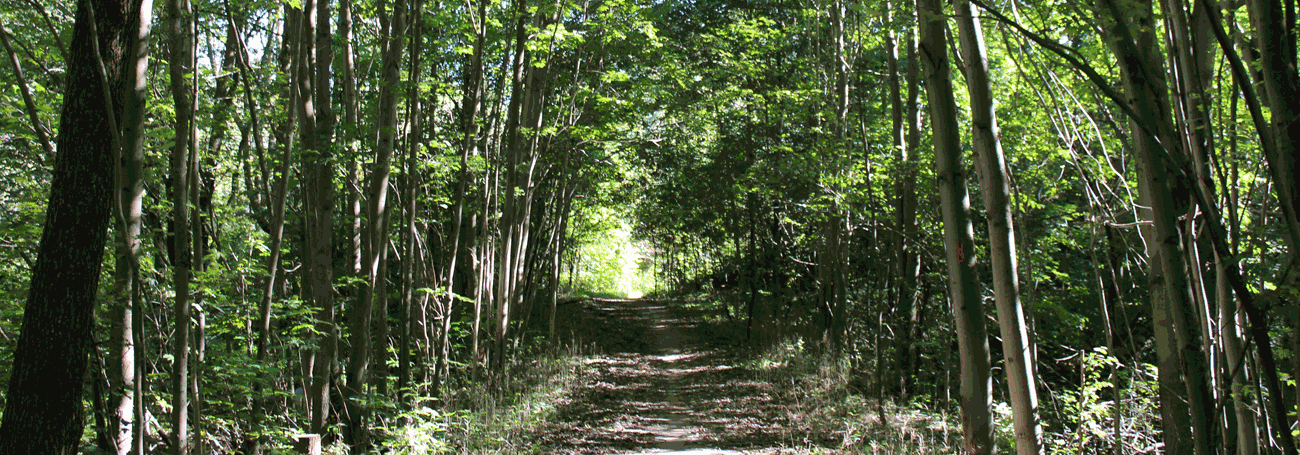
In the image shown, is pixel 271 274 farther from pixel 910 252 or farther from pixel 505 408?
pixel 910 252

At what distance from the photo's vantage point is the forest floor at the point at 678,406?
7.14m

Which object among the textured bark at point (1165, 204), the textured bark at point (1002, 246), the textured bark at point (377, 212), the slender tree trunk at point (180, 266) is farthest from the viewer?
the textured bark at point (377, 212)

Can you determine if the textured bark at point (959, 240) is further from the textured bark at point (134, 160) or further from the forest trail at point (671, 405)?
the forest trail at point (671, 405)

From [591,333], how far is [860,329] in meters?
7.40

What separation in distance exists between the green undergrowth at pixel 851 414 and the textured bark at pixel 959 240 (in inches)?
113

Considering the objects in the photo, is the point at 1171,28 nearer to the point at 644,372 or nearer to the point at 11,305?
the point at 11,305

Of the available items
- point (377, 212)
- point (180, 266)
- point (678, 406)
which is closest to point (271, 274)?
point (180, 266)

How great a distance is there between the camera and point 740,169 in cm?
1384

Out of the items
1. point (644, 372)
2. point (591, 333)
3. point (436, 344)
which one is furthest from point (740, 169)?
point (436, 344)

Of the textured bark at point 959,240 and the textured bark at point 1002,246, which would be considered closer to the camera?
the textured bark at point 1002,246

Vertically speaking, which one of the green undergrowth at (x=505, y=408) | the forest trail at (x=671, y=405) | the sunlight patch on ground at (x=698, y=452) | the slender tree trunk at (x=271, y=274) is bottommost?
the sunlight patch on ground at (x=698, y=452)

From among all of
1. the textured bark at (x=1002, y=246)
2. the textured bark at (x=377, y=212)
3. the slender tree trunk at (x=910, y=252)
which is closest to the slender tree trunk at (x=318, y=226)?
the textured bark at (x=377, y=212)

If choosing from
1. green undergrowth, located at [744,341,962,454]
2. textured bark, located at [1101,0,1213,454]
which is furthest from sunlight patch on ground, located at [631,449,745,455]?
textured bark, located at [1101,0,1213,454]

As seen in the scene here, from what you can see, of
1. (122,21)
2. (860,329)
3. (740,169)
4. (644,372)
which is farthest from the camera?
(740,169)
